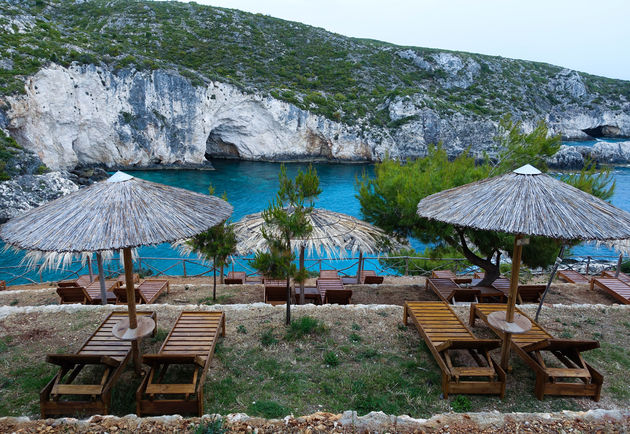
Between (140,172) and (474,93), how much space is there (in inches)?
1867

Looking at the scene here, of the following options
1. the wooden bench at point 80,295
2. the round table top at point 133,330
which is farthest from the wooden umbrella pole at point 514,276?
the wooden bench at point 80,295

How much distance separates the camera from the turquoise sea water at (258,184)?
2702 cm

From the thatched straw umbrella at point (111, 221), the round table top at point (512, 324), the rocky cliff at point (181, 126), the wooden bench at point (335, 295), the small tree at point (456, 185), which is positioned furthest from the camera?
the rocky cliff at point (181, 126)

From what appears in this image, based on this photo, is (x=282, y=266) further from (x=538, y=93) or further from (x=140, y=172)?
(x=538, y=93)

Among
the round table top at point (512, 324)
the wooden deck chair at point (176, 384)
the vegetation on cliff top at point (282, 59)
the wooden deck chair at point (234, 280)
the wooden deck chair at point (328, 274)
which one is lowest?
the wooden deck chair at point (234, 280)

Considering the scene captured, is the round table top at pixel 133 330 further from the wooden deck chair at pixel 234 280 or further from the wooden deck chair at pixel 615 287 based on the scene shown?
the wooden deck chair at pixel 615 287

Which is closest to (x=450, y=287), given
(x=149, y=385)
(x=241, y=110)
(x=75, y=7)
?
(x=149, y=385)

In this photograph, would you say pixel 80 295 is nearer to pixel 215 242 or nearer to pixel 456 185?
pixel 215 242

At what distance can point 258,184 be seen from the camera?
115ft

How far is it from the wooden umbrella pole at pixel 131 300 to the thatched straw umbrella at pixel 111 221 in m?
0.01

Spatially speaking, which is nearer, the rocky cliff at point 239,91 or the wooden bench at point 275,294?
the wooden bench at point 275,294

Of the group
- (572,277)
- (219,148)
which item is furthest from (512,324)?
(219,148)

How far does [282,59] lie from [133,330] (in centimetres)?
5247

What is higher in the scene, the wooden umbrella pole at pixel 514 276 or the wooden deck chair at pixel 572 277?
the wooden umbrella pole at pixel 514 276
